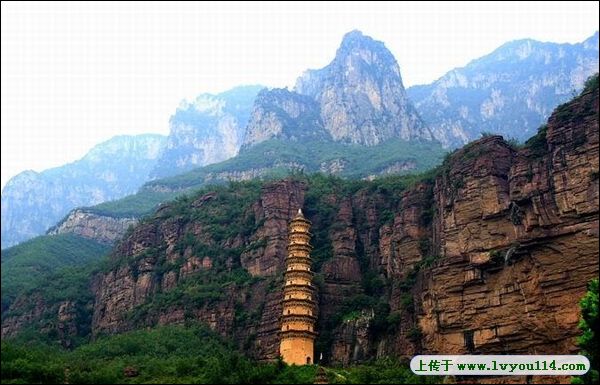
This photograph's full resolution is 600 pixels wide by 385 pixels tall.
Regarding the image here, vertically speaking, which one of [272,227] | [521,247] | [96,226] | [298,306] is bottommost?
[298,306]

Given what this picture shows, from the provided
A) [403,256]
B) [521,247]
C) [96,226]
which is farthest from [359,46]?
[521,247]

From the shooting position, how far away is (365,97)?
17800cm

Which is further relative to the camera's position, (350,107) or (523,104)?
(523,104)

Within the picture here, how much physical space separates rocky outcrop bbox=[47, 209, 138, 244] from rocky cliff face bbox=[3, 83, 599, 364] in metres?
36.3

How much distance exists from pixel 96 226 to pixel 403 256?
76.4 meters

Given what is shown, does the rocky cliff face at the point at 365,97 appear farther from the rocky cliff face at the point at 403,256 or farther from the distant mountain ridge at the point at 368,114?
the rocky cliff face at the point at 403,256

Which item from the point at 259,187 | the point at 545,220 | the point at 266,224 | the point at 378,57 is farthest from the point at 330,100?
the point at 545,220

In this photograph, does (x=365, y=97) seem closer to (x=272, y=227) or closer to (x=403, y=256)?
(x=272, y=227)

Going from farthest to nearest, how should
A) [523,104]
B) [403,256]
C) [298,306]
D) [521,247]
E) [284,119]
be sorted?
[523,104] → [284,119] → [403,256] → [298,306] → [521,247]

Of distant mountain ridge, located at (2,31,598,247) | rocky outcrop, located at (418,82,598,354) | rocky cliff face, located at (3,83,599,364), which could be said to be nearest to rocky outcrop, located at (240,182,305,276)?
rocky cliff face, located at (3,83,599,364)

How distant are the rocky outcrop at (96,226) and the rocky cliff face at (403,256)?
1429 inches

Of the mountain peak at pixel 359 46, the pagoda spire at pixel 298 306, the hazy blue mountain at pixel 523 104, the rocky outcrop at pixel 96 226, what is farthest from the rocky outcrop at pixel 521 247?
the mountain peak at pixel 359 46

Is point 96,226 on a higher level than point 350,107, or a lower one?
lower

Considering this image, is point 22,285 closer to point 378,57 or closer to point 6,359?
point 6,359
